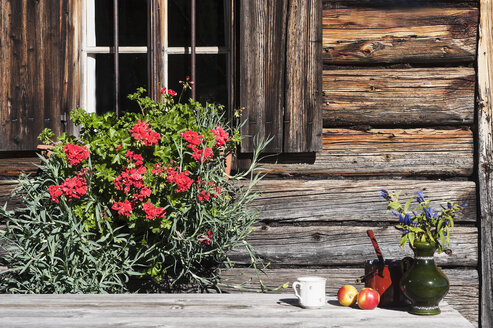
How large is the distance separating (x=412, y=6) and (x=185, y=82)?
1.19m

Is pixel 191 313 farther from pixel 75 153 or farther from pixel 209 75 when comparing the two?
pixel 209 75

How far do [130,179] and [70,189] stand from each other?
0.25 metres

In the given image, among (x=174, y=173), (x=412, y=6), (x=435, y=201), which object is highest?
(x=412, y=6)

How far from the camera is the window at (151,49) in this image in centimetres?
300

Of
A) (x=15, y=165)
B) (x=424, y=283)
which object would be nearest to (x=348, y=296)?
(x=424, y=283)

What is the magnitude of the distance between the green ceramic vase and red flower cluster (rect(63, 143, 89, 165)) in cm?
139

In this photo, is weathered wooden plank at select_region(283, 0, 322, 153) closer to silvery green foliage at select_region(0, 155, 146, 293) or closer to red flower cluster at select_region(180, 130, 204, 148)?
red flower cluster at select_region(180, 130, 204, 148)

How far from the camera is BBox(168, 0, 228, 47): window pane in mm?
3070

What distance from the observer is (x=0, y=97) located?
9.45ft

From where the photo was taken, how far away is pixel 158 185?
8.27ft

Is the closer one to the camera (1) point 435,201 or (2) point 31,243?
(2) point 31,243

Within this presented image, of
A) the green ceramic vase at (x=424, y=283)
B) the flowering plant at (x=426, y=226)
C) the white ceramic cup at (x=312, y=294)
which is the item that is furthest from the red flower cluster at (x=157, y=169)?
the green ceramic vase at (x=424, y=283)

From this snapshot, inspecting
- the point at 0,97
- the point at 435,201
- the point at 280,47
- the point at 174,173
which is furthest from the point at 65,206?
the point at 435,201

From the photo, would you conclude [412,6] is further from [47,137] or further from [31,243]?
[31,243]
